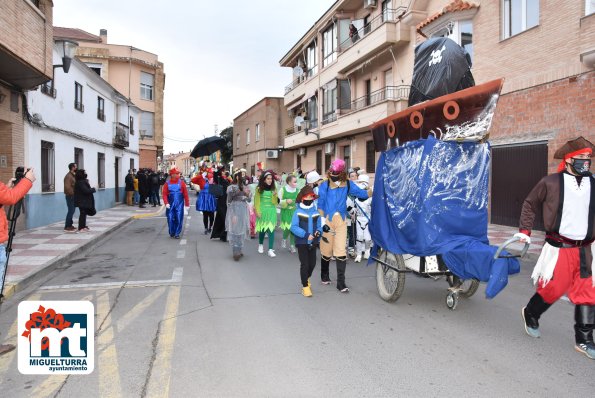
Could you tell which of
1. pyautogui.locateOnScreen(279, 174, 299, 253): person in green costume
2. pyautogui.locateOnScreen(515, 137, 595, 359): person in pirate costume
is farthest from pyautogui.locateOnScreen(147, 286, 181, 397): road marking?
pyautogui.locateOnScreen(279, 174, 299, 253): person in green costume

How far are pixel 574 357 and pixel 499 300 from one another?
6.47 ft

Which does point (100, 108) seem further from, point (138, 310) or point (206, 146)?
point (138, 310)

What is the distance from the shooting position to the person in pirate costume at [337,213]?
20.6 feet

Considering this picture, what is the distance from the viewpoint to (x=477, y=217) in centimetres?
531

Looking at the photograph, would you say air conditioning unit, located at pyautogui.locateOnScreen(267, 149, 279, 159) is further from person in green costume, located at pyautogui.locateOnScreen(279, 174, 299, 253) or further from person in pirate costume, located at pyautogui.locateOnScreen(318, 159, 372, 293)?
person in pirate costume, located at pyautogui.locateOnScreen(318, 159, 372, 293)

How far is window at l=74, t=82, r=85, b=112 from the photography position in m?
17.6

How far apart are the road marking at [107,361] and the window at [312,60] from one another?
2643 centimetres

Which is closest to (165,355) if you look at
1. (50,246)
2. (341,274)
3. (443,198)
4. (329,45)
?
(341,274)

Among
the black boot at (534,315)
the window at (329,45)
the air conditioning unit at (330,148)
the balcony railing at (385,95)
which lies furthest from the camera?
the air conditioning unit at (330,148)

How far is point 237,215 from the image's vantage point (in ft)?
30.0

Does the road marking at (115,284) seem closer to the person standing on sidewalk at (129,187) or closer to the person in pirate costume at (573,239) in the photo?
the person in pirate costume at (573,239)

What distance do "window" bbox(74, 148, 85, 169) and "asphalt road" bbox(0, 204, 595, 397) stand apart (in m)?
12.3

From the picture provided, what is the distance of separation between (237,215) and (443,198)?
4883mm

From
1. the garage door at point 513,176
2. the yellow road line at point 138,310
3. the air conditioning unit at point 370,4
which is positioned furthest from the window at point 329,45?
the yellow road line at point 138,310
